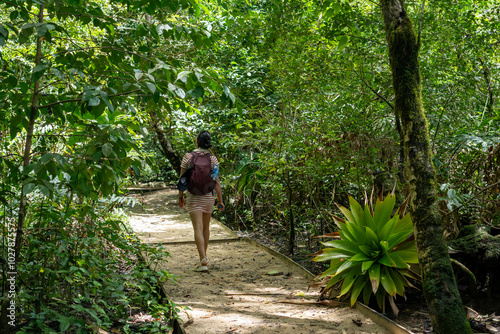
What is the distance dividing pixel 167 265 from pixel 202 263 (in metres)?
0.62

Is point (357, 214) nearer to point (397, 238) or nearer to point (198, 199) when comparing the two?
point (397, 238)

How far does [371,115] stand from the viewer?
217 inches

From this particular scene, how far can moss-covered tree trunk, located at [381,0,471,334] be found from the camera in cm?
292

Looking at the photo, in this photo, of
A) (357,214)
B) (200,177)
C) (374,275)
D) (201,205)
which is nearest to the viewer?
(374,275)

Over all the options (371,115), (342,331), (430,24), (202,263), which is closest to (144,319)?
(202,263)

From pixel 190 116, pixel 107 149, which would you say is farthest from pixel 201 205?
pixel 107 149

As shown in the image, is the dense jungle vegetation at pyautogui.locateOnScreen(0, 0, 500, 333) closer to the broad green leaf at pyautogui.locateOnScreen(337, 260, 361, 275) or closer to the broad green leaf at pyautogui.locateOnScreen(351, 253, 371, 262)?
the broad green leaf at pyautogui.locateOnScreen(351, 253, 371, 262)

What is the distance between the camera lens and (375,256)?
13.7 ft

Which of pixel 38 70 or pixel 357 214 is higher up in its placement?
pixel 38 70

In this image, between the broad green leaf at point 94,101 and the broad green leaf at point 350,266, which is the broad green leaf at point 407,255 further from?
the broad green leaf at point 94,101

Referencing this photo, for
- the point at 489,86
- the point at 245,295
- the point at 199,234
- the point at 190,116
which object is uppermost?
the point at 489,86

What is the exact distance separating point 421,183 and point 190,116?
131 inches

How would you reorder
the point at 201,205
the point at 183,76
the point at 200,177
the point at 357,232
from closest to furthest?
the point at 183,76 → the point at 357,232 → the point at 200,177 → the point at 201,205

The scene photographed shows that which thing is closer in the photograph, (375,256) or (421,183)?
(421,183)
